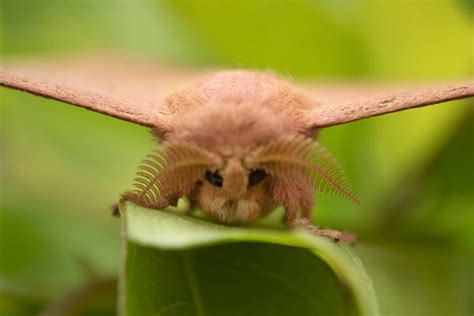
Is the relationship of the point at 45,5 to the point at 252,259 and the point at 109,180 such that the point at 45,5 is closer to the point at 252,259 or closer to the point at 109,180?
the point at 109,180

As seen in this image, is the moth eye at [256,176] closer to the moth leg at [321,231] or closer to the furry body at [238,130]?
the furry body at [238,130]

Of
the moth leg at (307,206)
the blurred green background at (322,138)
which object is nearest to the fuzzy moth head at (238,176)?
the moth leg at (307,206)

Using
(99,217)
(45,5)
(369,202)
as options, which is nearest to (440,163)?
(369,202)

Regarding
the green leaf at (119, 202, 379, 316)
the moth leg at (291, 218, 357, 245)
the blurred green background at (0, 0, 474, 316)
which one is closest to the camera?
the green leaf at (119, 202, 379, 316)

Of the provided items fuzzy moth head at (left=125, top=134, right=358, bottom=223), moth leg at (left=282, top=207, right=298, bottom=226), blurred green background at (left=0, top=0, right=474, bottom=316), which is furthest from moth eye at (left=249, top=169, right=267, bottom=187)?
blurred green background at (left=0, top=0, right=474, bottom=316)

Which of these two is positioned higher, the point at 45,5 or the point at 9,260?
the point at 45,5

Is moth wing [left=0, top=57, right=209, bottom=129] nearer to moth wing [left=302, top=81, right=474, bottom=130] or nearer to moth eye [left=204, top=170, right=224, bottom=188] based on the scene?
moth eye [left=204, top=170, right=224, bottom=188]

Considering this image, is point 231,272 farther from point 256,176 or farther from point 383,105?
point 383,105

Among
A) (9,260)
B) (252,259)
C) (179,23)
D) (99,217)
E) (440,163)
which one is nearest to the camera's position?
(252,259)
